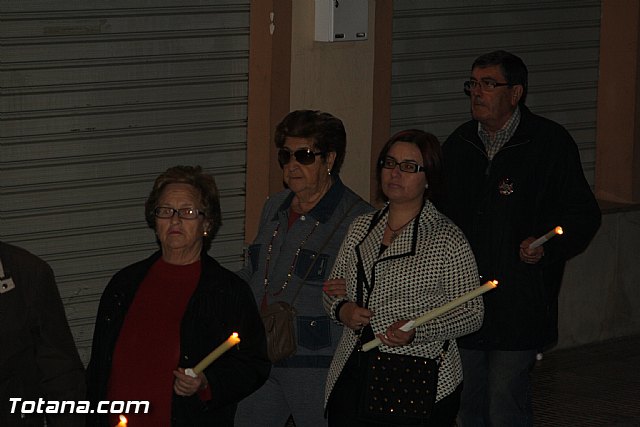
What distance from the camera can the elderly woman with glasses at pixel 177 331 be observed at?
5.83m

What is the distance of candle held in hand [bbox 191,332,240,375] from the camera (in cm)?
524

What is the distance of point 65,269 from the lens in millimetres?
8758

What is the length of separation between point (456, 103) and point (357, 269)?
15.8 ft

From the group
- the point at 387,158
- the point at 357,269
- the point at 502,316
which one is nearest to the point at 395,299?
the point at 357,269

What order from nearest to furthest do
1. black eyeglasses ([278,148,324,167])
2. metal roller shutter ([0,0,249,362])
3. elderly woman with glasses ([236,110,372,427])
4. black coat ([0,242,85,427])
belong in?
black coat ([0,242,85,427]), elderly woman with glasses ([236,110,372,427]), black eyeglasses ([278,148,324,167]), metal roller shutter ([0,0,249,362])

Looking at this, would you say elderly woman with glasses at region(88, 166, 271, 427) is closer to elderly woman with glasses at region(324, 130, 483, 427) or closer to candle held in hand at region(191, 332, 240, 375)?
candle held in hand at region(191, 332, 240, 375)

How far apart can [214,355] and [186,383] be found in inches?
16.5

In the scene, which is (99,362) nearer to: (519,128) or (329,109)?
(519,128)

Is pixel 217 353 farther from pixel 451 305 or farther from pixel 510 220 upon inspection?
pixel 510 220

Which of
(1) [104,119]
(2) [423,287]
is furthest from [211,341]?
(1) [104,119]

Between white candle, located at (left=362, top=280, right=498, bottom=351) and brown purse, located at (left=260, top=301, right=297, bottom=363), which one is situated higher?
white candle, located at (left=362, top=280, right=498, bottom=351)

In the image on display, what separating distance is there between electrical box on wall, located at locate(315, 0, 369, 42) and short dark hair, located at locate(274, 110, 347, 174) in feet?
8.67

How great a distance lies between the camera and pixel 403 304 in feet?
21.1

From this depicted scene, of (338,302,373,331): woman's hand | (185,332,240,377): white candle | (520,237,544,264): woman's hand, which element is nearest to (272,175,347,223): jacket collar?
(338,302,373,331): woman's hand
